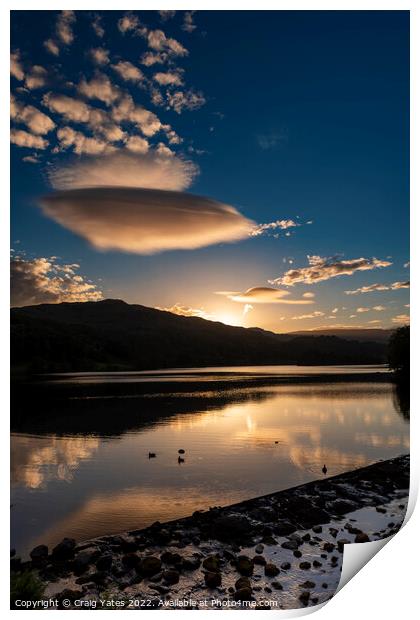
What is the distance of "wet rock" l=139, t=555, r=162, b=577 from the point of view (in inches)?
264

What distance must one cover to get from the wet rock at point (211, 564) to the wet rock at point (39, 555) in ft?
7.54

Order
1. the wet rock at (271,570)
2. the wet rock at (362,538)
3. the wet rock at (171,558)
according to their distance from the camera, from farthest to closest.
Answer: the wet rock at (362,538), the wet rock at (171,558), the wet rock at (271,570)

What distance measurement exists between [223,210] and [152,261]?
98.8 inches

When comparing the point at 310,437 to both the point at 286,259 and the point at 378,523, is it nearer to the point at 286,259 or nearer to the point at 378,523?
the point at 286,259

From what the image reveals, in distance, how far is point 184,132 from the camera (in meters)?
11.5

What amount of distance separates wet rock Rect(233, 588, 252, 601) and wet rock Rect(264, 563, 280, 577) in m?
0.44

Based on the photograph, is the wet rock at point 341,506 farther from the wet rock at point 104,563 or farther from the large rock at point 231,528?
the wet rock at point 104,563

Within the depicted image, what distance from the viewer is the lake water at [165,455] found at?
945cm

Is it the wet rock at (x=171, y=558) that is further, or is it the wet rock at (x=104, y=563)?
the wet rock at (x=171, y=558)

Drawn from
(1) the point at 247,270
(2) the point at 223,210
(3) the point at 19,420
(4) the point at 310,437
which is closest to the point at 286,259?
(1) the point at 247,270

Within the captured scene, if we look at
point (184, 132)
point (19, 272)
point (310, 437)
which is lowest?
point (310, 437)

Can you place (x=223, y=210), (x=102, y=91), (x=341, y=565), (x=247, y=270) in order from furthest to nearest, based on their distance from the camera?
1. (x=247, y=270)
2. (x=223, y=210)
3. (x=102, y=91)
4. (x=341, y=565)

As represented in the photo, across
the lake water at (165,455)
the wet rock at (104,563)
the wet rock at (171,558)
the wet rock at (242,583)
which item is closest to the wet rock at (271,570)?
the wet rock at (242,583)

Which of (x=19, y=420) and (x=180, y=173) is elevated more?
(x=180, y=173)
